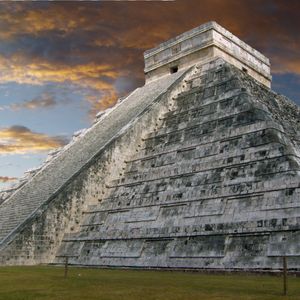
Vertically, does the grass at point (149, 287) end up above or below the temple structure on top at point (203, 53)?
below

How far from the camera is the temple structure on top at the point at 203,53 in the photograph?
2123 centimetres

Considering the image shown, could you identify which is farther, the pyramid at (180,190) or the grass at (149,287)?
the pyramid at (180,190)

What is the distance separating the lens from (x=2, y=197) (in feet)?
70.0

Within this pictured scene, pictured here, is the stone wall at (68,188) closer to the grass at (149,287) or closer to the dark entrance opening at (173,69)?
the dark entrance opening at (173,69)

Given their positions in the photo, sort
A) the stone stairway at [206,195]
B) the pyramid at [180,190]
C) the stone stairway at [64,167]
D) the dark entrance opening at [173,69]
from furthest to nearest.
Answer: the dark entrance opening at [173,69]
the stone stairway at [64,167]
the pyramid at [180,190]
the stone stairway at [206,195]

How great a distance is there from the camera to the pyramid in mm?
10664

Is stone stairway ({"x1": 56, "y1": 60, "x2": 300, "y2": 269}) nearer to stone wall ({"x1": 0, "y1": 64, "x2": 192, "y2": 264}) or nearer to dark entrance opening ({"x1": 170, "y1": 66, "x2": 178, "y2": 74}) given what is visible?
stone wall ({"x1": 0, "y1": 64, "x2": 192, "y2": 264})

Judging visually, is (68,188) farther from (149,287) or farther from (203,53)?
(203,53)

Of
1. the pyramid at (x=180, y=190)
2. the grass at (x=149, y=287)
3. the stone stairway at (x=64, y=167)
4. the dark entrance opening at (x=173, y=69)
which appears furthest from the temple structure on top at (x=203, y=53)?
the grass at (x=149, y=287)

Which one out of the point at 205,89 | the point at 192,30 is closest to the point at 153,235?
the point at 205,89

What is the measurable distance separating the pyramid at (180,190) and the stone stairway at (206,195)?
0.11ft

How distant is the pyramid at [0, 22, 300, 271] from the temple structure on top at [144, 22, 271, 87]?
210 centimetres

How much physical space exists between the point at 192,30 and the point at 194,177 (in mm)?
11542

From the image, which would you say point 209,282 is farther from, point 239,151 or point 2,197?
point 2,197
